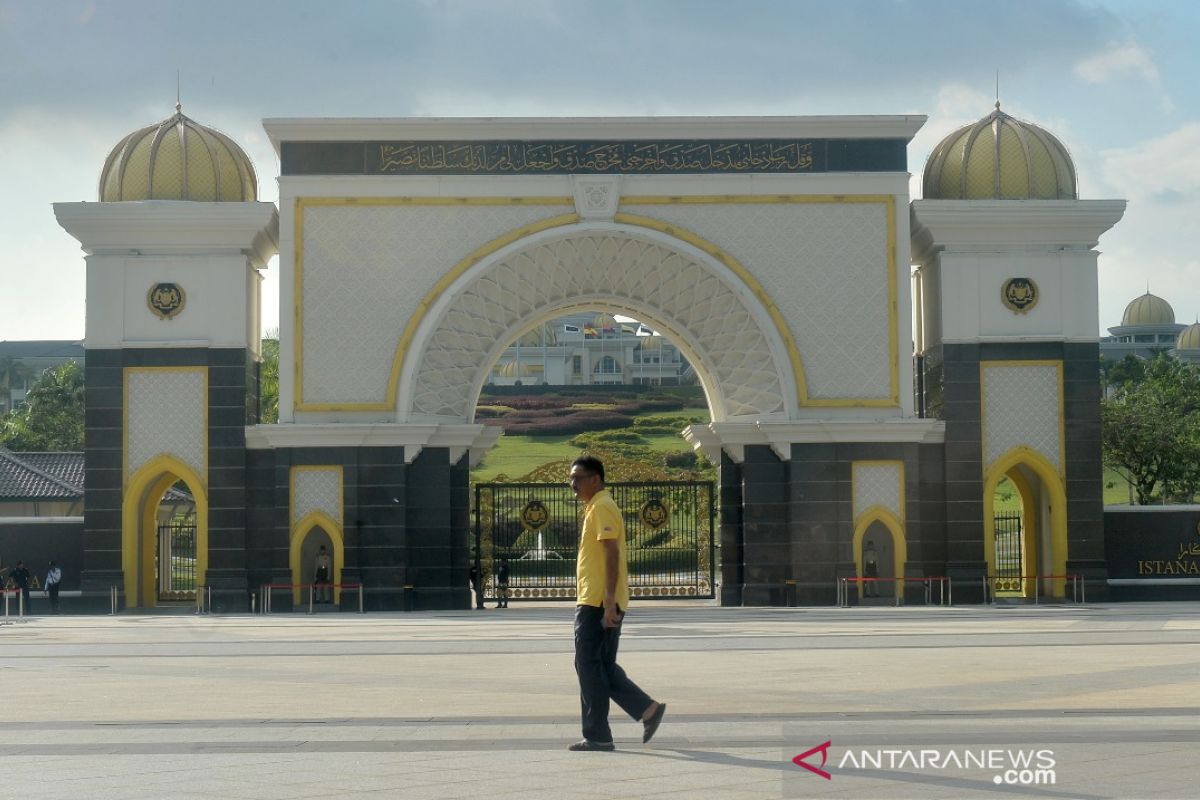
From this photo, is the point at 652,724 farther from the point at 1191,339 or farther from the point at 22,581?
the point at 1191,339

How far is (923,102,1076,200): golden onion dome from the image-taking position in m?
29.7

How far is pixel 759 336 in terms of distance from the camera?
29.0m

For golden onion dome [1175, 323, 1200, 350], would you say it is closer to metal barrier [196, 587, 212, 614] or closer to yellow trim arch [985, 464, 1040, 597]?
yellow trim arch [985, 464, 1040, 597]

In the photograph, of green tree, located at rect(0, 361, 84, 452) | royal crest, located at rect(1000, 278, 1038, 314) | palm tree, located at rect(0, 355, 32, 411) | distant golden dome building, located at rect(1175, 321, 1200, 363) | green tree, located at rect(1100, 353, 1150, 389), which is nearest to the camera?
royal crest, located at rect(1000, 278, 1038, 314)

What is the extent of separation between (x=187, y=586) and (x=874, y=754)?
96.3ft

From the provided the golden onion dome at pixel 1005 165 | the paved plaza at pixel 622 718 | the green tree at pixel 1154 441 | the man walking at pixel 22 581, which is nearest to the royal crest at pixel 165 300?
the man walking at pixel 22 581

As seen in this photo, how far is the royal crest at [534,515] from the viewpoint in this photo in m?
29.5

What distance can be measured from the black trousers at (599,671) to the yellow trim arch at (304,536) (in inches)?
767

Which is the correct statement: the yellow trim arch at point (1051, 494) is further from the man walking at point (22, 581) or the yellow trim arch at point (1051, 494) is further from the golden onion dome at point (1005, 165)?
the man walking at point (22, 581)

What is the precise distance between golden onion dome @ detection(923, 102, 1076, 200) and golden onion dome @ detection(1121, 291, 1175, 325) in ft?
243

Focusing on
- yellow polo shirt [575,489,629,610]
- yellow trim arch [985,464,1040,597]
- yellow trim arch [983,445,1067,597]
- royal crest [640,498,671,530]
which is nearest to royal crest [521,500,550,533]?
royal crest [640,498,671,530]

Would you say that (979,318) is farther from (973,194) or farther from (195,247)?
(195,247)

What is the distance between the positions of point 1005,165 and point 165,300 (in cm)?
1533

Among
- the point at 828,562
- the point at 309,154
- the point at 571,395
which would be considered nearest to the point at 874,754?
the point at 828,562
